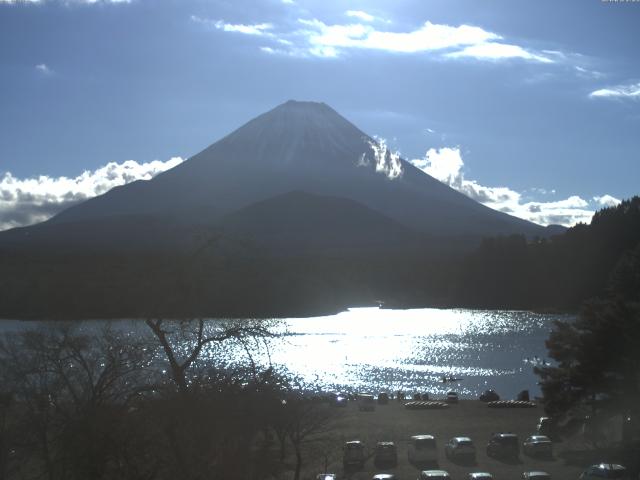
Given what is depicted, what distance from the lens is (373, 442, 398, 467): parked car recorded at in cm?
1412

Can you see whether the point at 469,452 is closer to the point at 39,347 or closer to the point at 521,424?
the point at 521,424

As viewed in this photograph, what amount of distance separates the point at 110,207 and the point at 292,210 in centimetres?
2667

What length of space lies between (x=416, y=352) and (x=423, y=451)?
37.6m

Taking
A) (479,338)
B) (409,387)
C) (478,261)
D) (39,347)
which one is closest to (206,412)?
(39,347)

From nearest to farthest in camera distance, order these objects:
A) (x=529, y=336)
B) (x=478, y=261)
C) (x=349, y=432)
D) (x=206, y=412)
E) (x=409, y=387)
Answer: (x=206, y=412), (x=349, y=432), (x=409, y=387), (x=529, y=336), (x=478, y=261)

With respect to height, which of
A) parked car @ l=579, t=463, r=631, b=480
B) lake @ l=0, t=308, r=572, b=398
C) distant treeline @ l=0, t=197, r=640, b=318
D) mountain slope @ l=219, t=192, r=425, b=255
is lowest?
lake @ l=0, t=308, r=572, b=398

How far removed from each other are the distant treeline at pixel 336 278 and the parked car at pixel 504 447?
19.0ft

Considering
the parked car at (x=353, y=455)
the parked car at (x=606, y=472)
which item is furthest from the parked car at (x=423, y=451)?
the parked car at (x=606, y=472)

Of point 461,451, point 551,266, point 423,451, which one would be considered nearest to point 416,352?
point 551,266

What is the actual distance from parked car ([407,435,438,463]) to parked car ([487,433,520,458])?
1.07 m

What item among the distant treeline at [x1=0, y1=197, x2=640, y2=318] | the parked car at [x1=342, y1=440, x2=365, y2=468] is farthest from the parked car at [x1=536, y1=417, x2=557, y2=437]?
the distant treeline at [x1=0, y1=197, x2=640, y2=318]

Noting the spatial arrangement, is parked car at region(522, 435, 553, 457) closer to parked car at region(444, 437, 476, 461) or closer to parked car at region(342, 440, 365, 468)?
parked car at region(444, 437, 476, 461)

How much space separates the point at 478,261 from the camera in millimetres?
84875

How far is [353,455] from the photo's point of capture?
46.2 feet
